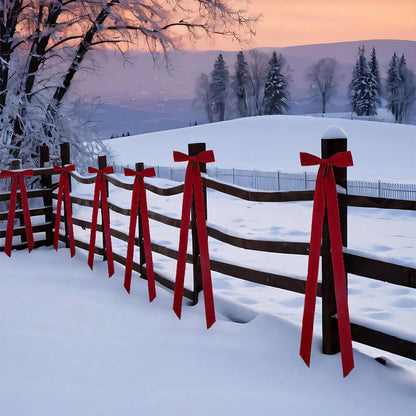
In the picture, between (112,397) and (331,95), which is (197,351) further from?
(331,95)

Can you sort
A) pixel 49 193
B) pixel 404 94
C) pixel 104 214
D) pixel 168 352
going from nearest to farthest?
1. pixel 168 352
2. pixel 104 214
3. pixel 49 193
4. pixel 404 94

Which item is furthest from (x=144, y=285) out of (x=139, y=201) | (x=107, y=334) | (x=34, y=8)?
(x=34, y=8)

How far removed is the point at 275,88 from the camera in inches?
3135

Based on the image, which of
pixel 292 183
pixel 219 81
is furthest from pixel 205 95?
pixel 292 183

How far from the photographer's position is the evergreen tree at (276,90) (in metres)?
79.1

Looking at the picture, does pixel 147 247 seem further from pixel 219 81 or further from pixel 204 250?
pixel 219 81

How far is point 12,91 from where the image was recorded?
14234mm

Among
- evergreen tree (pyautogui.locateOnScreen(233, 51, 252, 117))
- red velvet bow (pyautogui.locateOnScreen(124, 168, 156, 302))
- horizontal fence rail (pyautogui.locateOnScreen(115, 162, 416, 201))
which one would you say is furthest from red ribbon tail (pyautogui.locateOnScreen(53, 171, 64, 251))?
evergreen tree (pyautogui.locateOnScreen(233, 51, 252, 117))

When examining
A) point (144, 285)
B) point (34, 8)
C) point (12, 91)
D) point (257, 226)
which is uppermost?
point (34, 8)

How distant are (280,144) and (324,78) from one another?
47.5 m

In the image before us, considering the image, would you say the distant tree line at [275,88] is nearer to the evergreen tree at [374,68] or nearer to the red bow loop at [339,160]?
the evergreen tree at [374,68]

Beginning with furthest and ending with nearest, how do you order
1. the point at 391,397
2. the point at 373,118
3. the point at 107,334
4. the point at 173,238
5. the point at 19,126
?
the point at 373,118, the point at 19,126, the point at 173,238, the point at 107,334, the point at 391,397

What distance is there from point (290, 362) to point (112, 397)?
1447 mm

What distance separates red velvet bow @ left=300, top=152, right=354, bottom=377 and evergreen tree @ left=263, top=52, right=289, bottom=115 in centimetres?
7710
